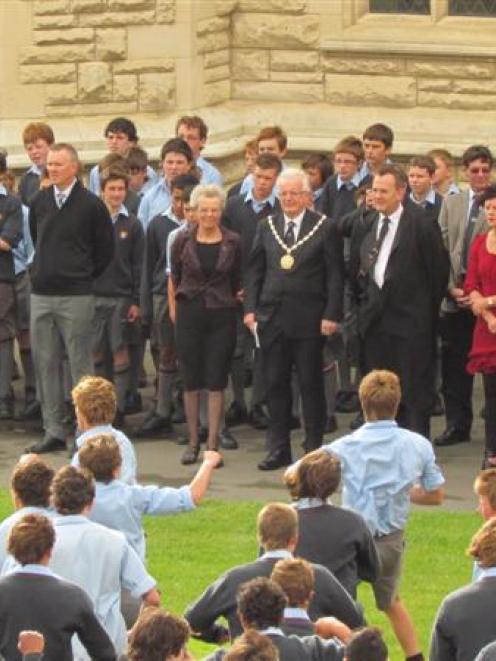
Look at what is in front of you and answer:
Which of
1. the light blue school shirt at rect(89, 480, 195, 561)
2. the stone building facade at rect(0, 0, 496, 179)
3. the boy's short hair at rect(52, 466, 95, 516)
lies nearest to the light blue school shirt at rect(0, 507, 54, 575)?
the boy's short hair at rect(52, 466, 95, 516)

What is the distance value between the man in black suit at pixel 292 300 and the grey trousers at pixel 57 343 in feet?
3.83

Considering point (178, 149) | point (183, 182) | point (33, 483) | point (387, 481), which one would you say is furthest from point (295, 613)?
point (178, 149)

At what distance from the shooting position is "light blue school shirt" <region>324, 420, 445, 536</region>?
1162cm

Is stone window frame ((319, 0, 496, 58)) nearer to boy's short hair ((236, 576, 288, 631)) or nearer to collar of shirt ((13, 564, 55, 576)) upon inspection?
collar of shirt ((13, 564, 55, 576))

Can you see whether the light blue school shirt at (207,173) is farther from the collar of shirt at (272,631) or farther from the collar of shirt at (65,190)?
the collar of shirt at (272,631)

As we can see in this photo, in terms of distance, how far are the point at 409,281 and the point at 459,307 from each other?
0.82 meters

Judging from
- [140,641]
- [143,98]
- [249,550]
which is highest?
[143,98]

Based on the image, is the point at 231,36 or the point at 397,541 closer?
the point at 397,541

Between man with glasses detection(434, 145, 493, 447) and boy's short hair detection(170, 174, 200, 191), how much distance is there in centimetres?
175

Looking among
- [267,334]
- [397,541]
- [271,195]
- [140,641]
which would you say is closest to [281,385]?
[267,334]

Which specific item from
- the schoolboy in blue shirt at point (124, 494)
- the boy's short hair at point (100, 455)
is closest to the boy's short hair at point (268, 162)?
the schoolboy in blue shirt at point (124, 494)

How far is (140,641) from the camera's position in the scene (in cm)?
826

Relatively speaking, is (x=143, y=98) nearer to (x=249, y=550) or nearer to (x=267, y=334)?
(x=267, y=334)

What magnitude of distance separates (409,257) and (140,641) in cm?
736
